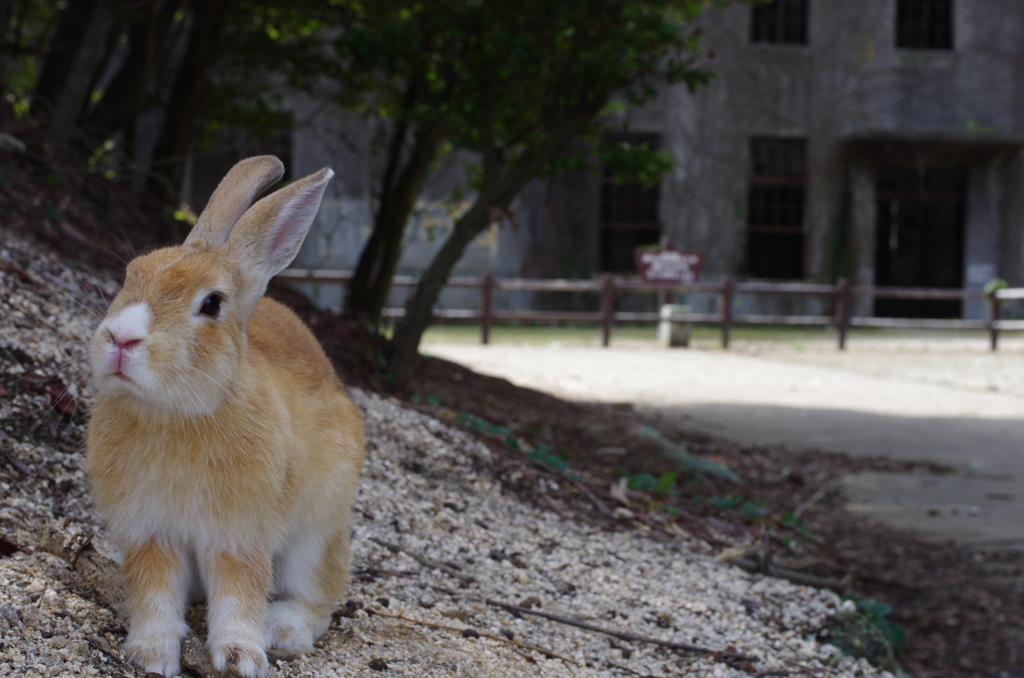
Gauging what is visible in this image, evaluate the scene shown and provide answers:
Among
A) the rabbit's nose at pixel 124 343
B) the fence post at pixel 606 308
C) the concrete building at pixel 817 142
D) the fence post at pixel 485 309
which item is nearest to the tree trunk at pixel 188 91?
the rabbit's nose at pixel 124 343

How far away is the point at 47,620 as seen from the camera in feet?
6.36

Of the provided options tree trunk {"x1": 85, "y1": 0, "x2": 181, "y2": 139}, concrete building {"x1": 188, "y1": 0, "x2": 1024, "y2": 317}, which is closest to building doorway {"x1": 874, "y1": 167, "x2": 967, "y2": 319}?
concrete building {"x1": 188, "y1": 0, "x2": 1024, "y2": 317}

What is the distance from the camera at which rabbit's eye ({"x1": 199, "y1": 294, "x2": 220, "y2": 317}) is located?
1.89 m

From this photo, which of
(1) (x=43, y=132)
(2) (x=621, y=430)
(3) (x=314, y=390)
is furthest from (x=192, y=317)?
(2) (x=621, y=430)

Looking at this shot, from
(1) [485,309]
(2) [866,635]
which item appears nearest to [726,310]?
(1) [485,309]

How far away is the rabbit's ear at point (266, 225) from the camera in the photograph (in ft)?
6.59

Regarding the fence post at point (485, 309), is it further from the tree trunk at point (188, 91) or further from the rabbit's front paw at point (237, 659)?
the rabbit's front paw at point (237, 659)

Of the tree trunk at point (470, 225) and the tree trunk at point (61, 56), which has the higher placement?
the tree trunk at point (61, 56)

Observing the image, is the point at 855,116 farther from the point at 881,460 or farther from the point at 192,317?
the point at 192,317

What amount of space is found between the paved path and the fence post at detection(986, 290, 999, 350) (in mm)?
4891

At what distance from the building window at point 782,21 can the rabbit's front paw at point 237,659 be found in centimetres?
1950

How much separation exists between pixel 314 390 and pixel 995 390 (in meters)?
9.19

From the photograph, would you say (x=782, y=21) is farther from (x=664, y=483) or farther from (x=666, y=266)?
(x=664, y=483)

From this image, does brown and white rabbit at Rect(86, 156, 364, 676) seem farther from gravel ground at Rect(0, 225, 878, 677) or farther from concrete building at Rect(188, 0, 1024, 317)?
concrete building at Rect(188, 0, 1024, 317)
